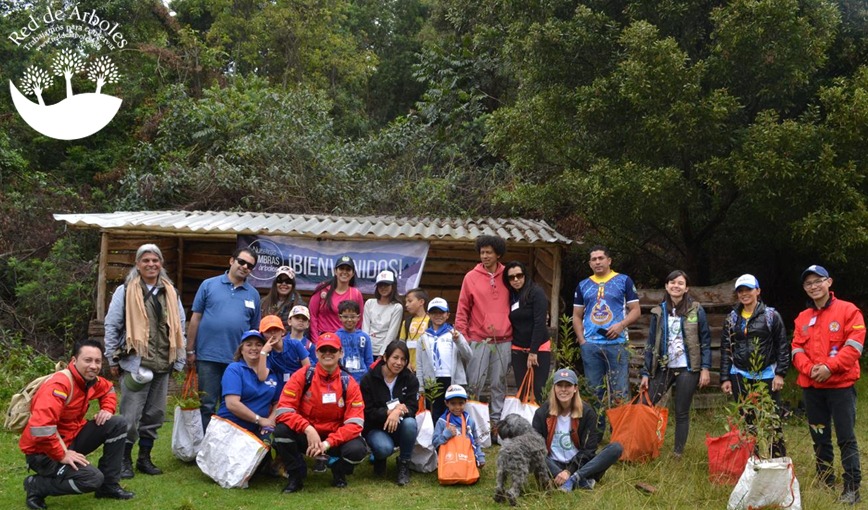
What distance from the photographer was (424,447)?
6.09 m

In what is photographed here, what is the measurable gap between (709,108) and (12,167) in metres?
13.6

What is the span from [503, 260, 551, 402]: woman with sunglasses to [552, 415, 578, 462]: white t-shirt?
0.92 m

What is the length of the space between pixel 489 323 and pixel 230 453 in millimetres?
2468

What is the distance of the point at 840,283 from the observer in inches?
385

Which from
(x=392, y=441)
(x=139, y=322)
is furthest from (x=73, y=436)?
(x=392, y=441)

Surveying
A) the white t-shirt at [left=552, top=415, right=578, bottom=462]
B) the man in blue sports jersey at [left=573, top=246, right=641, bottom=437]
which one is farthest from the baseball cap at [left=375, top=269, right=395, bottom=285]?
the white t-shirt at [left=552, top=415, right=578, bottom=462]

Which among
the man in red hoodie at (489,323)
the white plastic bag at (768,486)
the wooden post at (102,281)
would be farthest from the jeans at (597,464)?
the wooden post at (102,281)

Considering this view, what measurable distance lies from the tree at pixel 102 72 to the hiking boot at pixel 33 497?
1484cm

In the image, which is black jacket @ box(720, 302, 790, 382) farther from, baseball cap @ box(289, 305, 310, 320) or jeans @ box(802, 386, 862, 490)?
baseball cap @ box(289, 305, 310, 320)

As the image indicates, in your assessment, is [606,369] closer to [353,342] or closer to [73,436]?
[353,342]

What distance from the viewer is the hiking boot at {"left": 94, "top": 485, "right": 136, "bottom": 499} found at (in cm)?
529

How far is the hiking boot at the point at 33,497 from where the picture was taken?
5008mm

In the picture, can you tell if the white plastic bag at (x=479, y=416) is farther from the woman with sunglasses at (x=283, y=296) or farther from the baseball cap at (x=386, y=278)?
the woman with sunglasses at (x=283, y=296)

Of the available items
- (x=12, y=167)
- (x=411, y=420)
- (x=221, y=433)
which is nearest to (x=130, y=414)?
(x=221, y=433)
